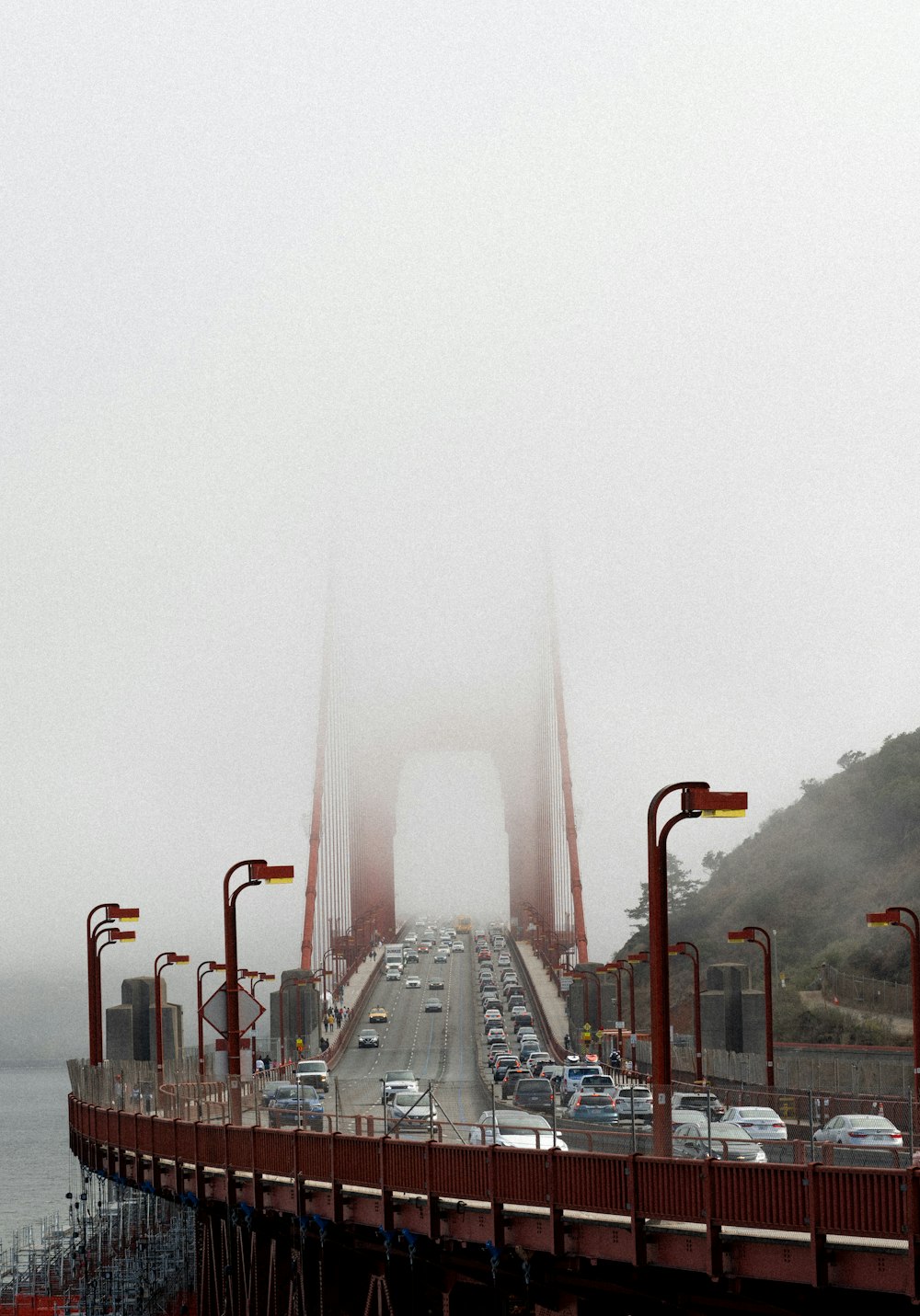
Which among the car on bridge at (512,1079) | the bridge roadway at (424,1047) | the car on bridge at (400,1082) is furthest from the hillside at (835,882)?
Answer: the car on bridge at (400,1082)

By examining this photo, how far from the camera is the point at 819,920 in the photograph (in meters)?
124

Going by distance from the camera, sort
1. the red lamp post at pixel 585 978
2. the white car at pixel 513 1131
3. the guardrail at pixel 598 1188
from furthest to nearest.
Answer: the red lamp post at pixel 585 978 → the white car at pixel 513 1131 → the guardrail at pixel 598 1188

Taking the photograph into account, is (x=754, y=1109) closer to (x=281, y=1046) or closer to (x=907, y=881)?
(x=281, y=1046)

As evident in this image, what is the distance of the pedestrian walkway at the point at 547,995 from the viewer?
98562mm

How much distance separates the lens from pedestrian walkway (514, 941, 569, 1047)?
323 ft

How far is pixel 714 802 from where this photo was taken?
→ 2659cm

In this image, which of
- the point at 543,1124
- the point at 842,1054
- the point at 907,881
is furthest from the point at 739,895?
the point at 543,1124

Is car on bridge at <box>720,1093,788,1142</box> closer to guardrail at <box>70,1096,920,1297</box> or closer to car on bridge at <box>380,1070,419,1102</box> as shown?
guardrail at <box>70,1096,920,1297</box>

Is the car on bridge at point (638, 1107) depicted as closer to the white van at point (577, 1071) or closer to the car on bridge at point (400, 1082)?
the car on bridge at point (400, 1082)

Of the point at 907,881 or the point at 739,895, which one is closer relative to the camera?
the point at 907,881

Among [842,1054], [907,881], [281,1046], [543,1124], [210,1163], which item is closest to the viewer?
[543,1124]

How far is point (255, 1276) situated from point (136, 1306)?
1635cm

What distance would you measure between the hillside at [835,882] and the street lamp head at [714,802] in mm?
70755

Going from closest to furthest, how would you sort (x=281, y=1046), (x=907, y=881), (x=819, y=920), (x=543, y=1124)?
(x=543, y=1124) < (x=281, y=1046) < (x=907, y=881) < (x=819, y=920)
